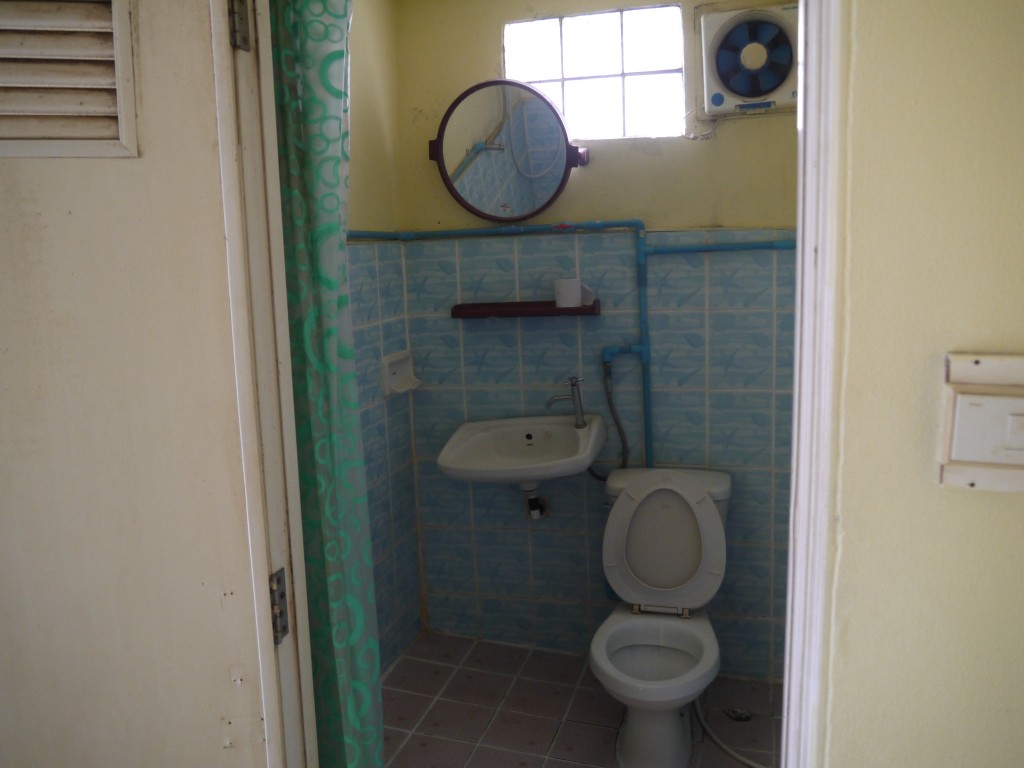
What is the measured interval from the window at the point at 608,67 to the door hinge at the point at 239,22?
178 cm

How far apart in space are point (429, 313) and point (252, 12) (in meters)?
1.80

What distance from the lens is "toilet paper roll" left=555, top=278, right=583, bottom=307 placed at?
Answer: 2525 millimetres

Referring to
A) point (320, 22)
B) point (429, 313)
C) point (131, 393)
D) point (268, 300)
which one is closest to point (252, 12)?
point (320, 22)

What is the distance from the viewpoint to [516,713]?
257 cm

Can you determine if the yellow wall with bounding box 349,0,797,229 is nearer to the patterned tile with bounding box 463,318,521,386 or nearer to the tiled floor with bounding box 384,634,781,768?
the patterned tile with bounding box 463,318,521,386

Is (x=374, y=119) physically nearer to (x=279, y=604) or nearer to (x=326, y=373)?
(x=326, y=373)

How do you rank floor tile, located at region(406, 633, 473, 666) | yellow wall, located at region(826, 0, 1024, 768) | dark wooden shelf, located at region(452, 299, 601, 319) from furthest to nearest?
1. floor tile, located at region(406, 633, 473, 666)
2. dark wooden shelf, located at region(452, 299, 601, 319)
3. yellow wall, located at region(826, 0, 1024, 768)

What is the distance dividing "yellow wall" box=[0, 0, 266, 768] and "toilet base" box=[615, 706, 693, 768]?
142cm

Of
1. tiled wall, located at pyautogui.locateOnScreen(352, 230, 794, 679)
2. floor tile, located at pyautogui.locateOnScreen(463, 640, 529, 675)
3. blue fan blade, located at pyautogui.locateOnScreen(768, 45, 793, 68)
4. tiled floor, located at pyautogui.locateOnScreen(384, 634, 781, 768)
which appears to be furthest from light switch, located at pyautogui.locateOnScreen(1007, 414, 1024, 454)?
floor tile, located at pyautogui.locateOnScreen(463, 640, 529, 675)

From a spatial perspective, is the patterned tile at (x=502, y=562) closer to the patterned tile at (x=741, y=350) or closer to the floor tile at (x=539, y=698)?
the floor tile at (x=539, y=698)

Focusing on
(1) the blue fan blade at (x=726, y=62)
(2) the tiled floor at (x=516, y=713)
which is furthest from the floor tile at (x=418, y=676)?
(1) the blue fan blade at (x=726, y=62)

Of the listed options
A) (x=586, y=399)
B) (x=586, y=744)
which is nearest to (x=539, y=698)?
(x=586, y=744)

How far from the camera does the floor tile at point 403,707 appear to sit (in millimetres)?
2529

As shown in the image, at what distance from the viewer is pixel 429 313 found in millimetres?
2799
